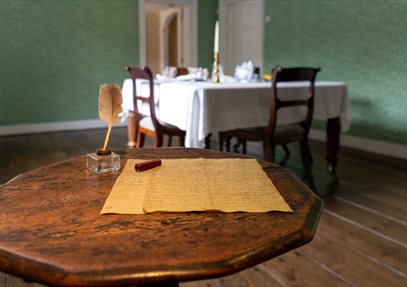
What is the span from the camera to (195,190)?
0.74 m

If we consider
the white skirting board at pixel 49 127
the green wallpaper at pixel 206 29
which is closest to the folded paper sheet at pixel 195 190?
the white skirting board at pixel 49 127

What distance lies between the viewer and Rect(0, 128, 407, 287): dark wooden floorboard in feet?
5.19

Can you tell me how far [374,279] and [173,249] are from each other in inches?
52.8

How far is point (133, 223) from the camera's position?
1.98ft

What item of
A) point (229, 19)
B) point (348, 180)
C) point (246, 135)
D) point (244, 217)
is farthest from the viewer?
point (229, 19)

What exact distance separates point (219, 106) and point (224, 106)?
37mm

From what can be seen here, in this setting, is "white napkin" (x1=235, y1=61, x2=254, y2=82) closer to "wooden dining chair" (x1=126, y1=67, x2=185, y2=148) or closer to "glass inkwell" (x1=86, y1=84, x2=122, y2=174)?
"wooden dining chair" (x1=126, y1=67, x2=185, y2=148)

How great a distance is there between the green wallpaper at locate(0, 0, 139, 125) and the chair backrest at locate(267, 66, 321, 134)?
12.5 feet

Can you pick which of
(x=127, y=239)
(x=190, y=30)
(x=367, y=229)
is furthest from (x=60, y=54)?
(x=127, y=239)

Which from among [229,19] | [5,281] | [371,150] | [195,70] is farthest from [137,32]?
[5,281]

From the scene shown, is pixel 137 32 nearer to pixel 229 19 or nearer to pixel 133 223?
pixel 229 19

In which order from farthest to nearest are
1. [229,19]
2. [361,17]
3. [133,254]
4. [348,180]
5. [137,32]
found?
[229,19] < [137,32] < [361,17] < [348,180] < [133,254]

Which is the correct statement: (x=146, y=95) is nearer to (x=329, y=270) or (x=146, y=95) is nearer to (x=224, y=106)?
(x=224, y=106)

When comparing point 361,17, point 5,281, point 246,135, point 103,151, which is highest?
point 361,17
